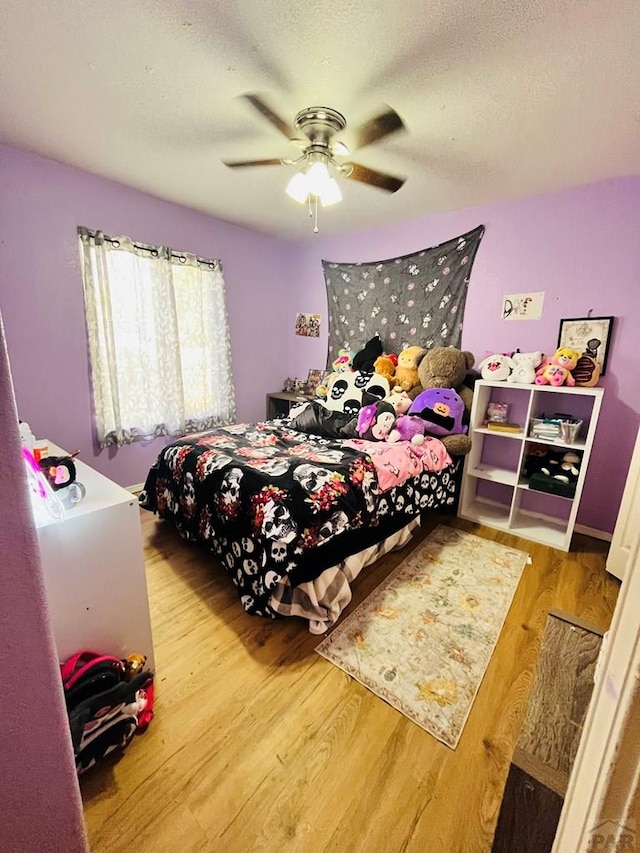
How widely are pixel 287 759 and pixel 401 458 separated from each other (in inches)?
58.3

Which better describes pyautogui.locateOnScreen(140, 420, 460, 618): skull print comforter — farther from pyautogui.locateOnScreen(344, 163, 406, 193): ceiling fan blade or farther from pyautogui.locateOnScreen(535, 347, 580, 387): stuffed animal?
pyautogui.locateOnScreen(344, 163, 406, 193): ceiling fan blade

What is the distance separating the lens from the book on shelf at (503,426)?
2.55m

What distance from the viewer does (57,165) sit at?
2277 millimetres

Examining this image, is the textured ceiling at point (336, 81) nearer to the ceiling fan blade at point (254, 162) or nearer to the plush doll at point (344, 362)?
the ceiling fan blade at point (254, 162)

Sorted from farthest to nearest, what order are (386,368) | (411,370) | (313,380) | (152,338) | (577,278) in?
(313,380) → (386,368) → (411,370) → (152,338) → (577,278)

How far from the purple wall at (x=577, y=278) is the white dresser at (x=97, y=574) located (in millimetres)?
2715

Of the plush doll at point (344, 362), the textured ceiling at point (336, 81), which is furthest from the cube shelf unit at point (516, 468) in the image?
the textured ceiling at point (336, 81)

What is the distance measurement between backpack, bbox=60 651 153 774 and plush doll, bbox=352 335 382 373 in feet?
8.71

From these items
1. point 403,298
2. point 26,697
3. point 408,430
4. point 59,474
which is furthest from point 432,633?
point 403,298

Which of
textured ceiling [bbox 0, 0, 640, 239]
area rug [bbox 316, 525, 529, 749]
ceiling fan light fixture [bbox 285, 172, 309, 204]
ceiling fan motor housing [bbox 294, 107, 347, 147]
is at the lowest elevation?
area rug [bbox 316, 525, 529, 749]

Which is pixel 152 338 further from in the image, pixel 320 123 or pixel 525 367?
pixel 525 367

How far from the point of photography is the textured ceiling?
1187 millimetres

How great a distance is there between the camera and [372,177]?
1.86 m

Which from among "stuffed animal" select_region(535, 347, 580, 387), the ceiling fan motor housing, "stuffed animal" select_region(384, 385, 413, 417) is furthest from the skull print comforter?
the ceiling fan motor housing
